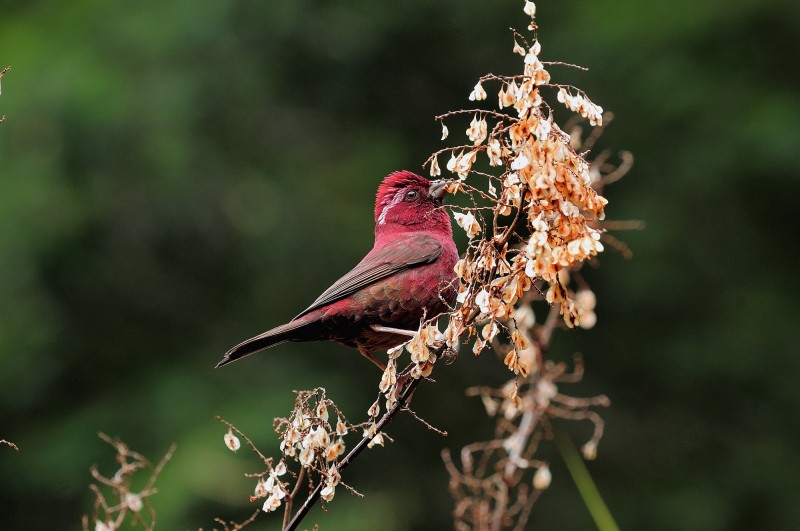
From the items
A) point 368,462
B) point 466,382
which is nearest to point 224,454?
point 368,462

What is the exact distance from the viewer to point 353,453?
2170mm

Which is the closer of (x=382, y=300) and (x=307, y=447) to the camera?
(x=307, y=447)

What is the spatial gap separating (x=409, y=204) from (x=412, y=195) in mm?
36

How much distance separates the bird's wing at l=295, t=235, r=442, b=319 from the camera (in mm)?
3662

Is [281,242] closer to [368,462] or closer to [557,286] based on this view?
[368,462]

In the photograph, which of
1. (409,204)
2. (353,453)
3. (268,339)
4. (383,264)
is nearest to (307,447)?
(353,453)

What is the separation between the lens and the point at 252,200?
33.2 feet

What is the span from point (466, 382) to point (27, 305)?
3.88 m

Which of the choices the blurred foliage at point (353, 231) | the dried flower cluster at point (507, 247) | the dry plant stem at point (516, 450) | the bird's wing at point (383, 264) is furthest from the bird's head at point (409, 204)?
the blurred foliage at point (353, 231)

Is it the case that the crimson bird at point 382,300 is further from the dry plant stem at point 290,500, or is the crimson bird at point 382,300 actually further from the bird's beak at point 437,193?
the dry plant stem at point 290,500

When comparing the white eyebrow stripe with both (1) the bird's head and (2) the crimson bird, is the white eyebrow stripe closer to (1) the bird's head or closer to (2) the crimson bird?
(1) the bird's head

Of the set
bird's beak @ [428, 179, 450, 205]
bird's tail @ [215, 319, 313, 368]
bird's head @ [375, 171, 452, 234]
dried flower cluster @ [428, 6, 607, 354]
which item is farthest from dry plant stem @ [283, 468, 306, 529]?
bird's head @ [375, 171, 452, 234]

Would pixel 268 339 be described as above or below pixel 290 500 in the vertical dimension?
above

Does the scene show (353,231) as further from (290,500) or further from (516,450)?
(290,500)
